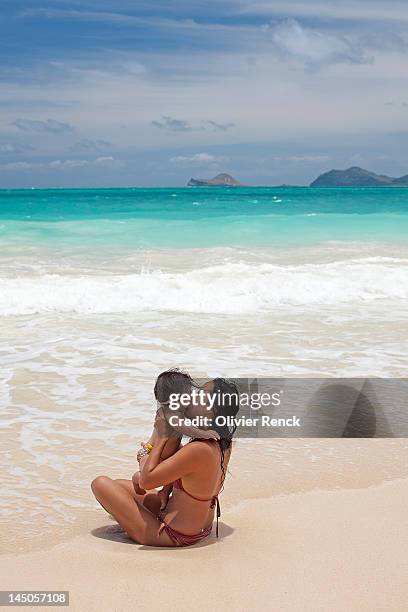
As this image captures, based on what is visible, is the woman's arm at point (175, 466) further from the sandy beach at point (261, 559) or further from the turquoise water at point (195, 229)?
the turquoise water at point (195, 229)

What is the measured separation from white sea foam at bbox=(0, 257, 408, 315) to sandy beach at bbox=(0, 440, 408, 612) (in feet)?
24.1

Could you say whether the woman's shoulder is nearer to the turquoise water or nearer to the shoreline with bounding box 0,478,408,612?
the shoreline with bounding box 0,478,408,612

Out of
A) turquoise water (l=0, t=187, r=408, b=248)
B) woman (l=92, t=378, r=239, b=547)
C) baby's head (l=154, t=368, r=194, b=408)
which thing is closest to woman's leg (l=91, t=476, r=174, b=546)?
woman (l=92, t=378, r=239, b=547)

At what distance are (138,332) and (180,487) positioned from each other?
6138 millimetres

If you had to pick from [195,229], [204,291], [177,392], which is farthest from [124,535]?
[195,229]

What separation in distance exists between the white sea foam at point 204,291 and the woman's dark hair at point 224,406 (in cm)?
807

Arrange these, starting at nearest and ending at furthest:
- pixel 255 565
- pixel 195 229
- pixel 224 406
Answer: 1. pixel 255 565
2. pixel 224 406
3. pixel 195 229

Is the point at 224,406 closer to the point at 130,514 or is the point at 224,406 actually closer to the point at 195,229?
the point at 130,514

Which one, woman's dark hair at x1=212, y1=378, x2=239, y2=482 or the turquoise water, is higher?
the turquoise water

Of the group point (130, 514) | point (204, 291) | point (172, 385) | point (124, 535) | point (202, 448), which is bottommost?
point (124, 535)

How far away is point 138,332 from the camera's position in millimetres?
10227

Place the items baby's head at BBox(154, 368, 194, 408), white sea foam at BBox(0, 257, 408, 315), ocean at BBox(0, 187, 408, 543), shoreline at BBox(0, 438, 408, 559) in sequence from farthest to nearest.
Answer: white sea foam at BBox(0, 257, 408, 315)
ocean at BBox(0, 187, 408, 543)
shoreline at BBox(0, 438, 408, 559)
baby's head at BBox(154, 368, 194, 408)

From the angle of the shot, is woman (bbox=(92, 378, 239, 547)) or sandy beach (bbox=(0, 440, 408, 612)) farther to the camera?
woman (bbox=(92, 378, 239, 547))

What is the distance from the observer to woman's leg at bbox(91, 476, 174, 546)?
4.19 meters
